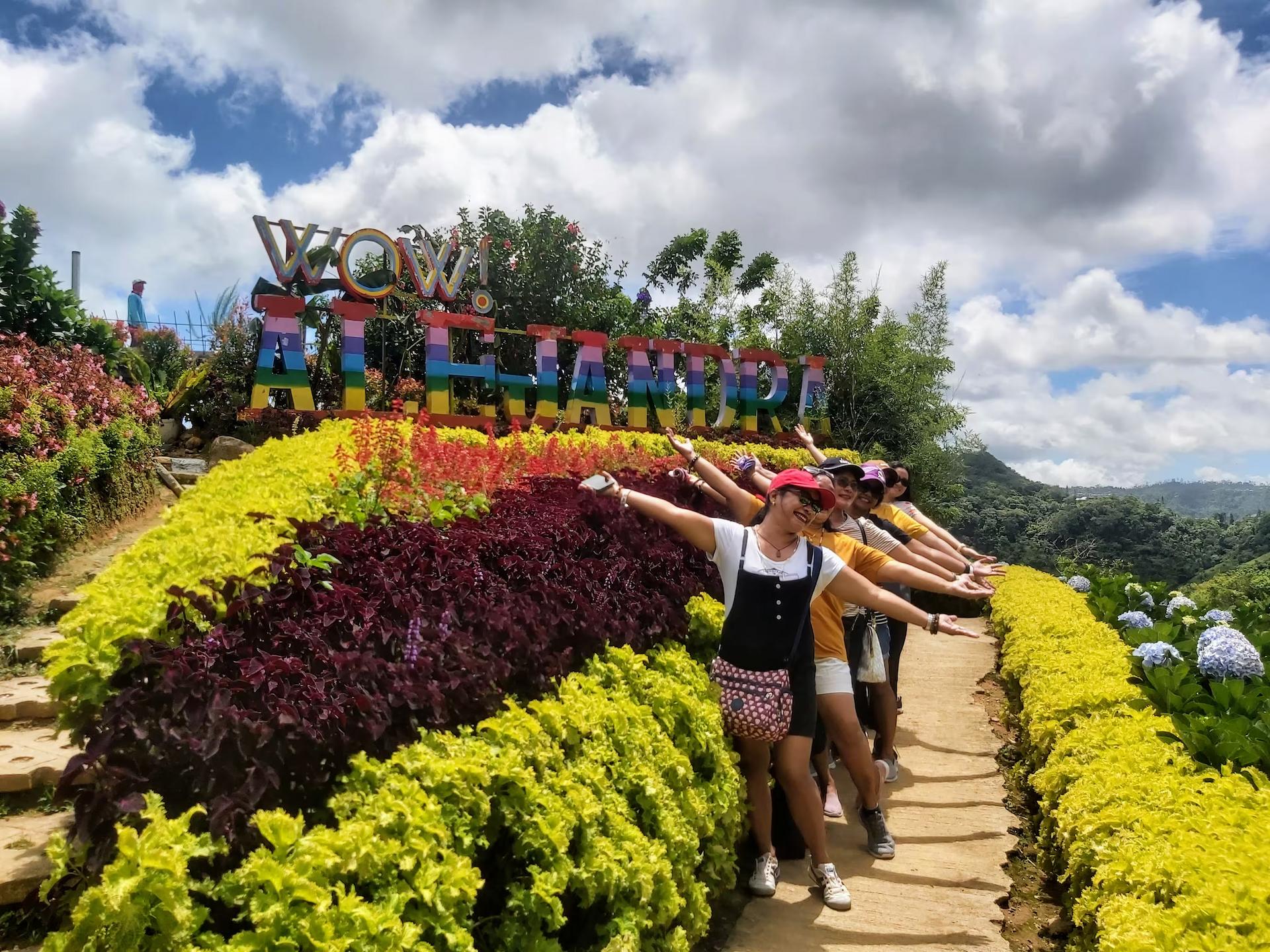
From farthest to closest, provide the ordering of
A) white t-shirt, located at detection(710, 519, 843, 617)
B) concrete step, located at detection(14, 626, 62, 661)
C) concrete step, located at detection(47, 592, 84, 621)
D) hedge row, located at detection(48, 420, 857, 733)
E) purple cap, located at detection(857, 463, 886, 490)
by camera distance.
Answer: concrete step, located at detection(47, 592, 84, 621) < concrete step, located at detection(14, 626, 62, 661) < purple cap, located at detection(857, 463, 886, 490) < white t-shirt, located at detection(710, 519, 843, 617) < hedge row, located at detection(48, 420, 857, 733)

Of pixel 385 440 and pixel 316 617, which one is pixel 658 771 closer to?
pixel 316 617

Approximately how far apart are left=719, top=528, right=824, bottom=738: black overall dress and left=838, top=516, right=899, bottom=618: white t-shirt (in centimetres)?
87

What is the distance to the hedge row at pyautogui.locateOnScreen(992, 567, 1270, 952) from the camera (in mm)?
2438

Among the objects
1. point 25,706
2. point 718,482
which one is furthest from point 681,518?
point 25,706

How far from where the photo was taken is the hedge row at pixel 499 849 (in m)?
1.75

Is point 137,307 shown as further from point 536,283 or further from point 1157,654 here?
point 1157,654

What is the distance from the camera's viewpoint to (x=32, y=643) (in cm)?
562

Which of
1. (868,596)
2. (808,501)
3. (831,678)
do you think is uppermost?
(808,501)

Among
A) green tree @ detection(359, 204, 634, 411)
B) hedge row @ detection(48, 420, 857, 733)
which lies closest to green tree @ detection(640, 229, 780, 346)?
green tree @ detection(359, 204, 634, 411)

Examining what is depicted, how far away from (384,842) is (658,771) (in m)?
1.29

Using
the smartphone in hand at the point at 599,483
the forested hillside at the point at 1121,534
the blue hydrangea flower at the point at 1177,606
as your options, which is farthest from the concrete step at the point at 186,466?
the forested hillside at the point at 1121,534

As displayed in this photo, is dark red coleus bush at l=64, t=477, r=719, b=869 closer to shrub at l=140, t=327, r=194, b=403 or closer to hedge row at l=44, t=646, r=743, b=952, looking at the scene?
hedge row at l=44, t=646, r=743, b=952

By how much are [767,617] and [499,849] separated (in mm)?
1409

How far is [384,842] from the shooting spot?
6.52 ft
